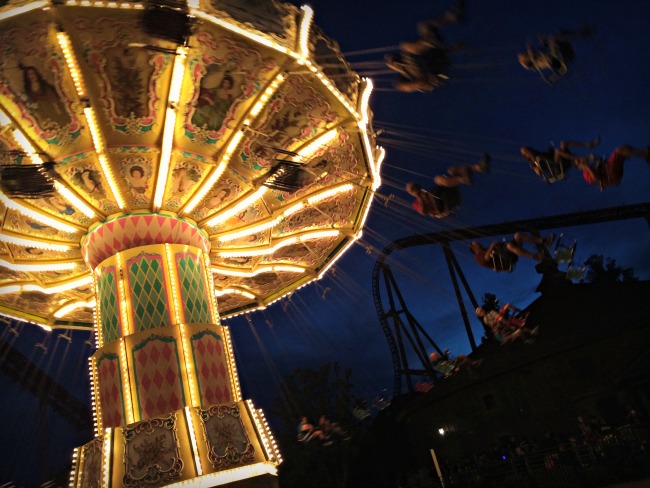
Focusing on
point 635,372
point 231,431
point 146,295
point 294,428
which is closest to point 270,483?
point 231,431

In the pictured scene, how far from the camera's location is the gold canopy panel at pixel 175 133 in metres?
6.65

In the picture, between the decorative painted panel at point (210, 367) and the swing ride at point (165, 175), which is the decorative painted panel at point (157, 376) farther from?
the decorative painted panel at point (210, 367)

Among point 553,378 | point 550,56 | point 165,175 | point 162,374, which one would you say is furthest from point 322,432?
point 550,56

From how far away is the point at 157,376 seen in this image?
814cm

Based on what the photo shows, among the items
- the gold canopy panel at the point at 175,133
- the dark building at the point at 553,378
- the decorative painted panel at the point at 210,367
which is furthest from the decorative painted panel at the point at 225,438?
the dark building at the point at 553,378

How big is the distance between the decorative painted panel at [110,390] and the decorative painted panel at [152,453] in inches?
27.5

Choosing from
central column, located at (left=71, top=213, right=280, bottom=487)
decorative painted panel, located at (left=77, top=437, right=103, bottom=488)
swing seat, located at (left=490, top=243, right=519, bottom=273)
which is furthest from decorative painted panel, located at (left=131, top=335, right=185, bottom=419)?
swing seat, located at (left=490, top=243, right=519, bottom=273)

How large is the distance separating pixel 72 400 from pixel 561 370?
28426mm

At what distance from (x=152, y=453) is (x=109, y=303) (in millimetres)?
2899

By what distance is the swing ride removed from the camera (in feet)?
22.1

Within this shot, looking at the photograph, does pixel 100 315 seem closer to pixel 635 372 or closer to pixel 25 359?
pixel 635 372

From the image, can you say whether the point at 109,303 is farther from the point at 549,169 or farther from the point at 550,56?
the point at 550,56

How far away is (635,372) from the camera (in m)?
21.2

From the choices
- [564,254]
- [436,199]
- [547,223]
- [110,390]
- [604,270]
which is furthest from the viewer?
[604,270]
